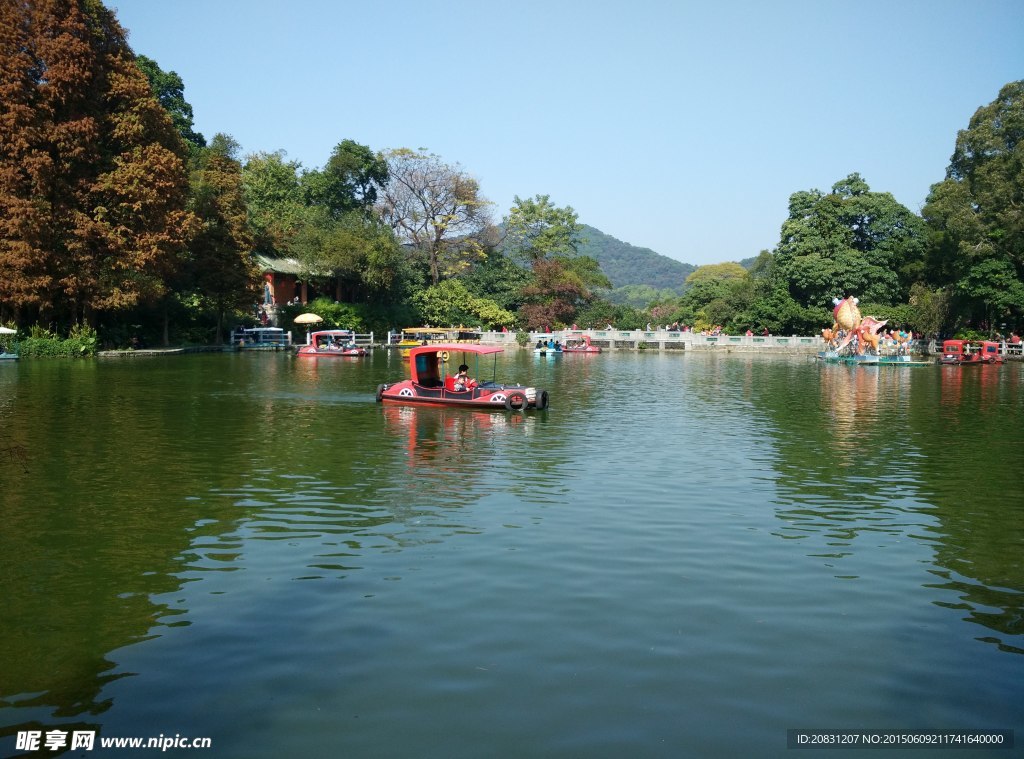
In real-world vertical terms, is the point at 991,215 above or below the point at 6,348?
above

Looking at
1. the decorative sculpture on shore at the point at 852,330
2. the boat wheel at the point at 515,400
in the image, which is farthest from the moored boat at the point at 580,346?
the boat wheel at the point at 515,400

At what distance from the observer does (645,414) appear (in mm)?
26125

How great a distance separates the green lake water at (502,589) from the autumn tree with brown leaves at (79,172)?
26598 mm

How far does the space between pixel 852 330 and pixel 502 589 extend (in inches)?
2164

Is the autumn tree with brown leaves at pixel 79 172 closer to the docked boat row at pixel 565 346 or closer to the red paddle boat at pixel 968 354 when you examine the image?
the docked boat row at pixel 565 346

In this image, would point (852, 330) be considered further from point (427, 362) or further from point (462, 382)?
point (462, 382)

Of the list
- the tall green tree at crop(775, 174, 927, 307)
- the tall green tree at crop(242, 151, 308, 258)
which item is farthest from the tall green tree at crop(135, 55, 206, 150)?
the tall green tree at crop(775, 174, 927, 307)

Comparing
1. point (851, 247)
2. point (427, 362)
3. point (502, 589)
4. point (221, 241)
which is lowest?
point (502, 589)

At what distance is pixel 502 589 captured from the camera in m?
9.62

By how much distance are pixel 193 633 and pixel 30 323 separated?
4681 centimetres

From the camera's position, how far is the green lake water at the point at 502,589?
22.2 feet

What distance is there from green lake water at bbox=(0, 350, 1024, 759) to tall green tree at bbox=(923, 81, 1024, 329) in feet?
141

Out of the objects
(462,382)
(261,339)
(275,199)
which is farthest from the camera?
(275,199)

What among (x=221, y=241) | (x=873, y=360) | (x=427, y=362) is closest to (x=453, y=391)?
(x=427, y=362)
